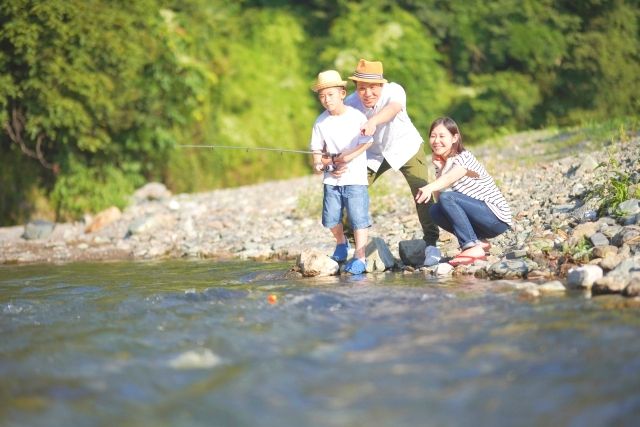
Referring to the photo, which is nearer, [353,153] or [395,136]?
[353,153]

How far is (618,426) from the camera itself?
9.47 ft

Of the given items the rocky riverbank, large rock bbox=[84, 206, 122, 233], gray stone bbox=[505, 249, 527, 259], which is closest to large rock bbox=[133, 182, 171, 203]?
the rocky riverbank

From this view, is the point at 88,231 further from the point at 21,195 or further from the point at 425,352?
the point at 425,352

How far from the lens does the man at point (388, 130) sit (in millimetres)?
6301

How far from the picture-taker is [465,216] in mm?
6289

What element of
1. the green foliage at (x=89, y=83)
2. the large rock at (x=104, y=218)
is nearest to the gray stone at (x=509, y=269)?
the large rock at (x=104, y=218)

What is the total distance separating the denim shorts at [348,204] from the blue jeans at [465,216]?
60 centimetres

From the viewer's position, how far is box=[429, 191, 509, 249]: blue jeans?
6.25 m

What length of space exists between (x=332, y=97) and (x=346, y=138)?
36 centimetres

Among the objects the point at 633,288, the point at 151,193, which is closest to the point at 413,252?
the point at 633,288

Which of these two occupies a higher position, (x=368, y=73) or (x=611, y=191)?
(x=368, y=73)

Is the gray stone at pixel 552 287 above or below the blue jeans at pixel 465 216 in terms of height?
below

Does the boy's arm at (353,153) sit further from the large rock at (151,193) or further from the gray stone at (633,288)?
the large rock at (151,193)

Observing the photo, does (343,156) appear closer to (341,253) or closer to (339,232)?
(339,232)
